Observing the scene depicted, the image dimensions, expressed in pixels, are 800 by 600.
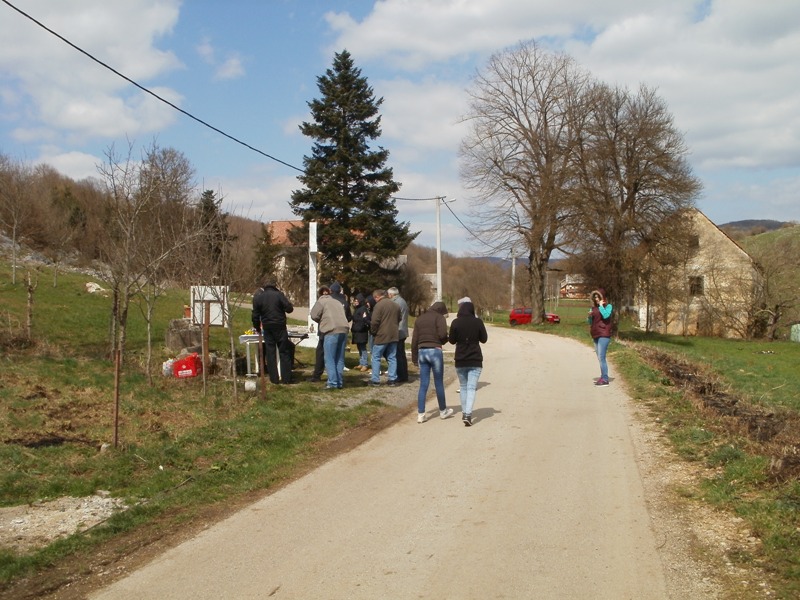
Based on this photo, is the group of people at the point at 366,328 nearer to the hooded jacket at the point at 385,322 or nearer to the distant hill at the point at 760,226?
the hooded jacket at the point at 385,322

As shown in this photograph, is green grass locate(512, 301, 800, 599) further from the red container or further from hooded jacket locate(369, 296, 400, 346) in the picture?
the red container

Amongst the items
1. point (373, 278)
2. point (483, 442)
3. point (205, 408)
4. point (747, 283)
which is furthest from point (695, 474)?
point (747, 283)

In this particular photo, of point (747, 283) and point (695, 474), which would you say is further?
point (747, 283)

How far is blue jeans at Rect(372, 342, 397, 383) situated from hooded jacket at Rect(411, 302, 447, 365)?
2.71 metres

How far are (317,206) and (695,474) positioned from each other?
37677 millimetres

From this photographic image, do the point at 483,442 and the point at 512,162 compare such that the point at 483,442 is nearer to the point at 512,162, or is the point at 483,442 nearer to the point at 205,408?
the point at 205,408

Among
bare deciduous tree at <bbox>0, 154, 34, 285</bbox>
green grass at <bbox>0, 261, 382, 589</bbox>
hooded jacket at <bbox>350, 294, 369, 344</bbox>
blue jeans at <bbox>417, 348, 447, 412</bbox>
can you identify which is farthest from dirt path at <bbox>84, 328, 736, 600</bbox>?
bare deciduous tree at <bbox>0, 154, 34, 285</bbox>

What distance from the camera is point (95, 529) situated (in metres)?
5.86

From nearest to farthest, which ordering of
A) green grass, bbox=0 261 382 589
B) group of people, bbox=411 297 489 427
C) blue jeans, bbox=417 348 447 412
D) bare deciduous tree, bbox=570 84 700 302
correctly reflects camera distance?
green grass, bbox=0 261 382 589
group of people, bbox=411 297 489 427
blue jeans, bbox=417 348 447 412
bare deciduous tree, bbox=570 84 700 302

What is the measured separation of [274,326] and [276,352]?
66 centimetres

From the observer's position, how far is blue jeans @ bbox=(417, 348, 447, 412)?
10672 mm

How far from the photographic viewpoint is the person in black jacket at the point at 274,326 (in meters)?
12.5

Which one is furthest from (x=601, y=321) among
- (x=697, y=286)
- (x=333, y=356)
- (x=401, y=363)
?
(x=697, y=286)

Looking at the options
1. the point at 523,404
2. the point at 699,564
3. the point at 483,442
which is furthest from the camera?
the point at 523,404
